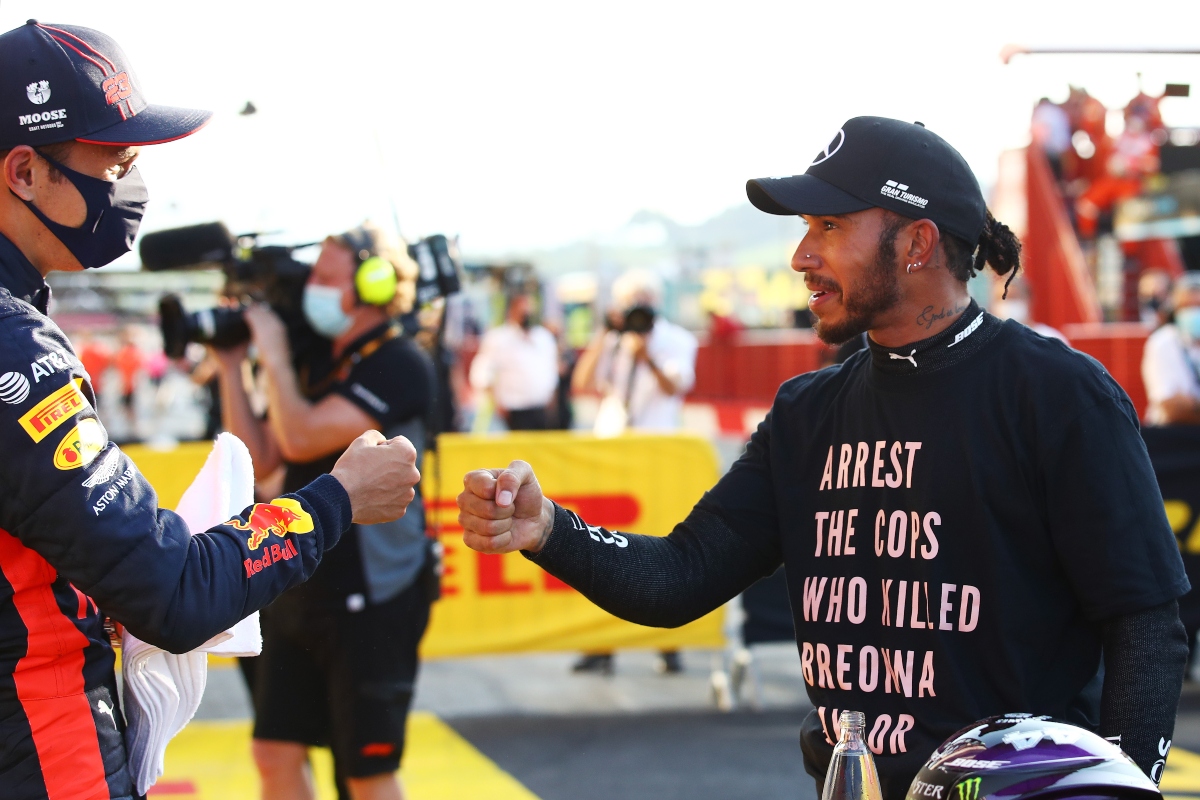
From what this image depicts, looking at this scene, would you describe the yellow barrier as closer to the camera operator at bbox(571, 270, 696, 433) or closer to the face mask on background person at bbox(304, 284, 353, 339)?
the camera operator at bbox(571, 270, 696, 433)

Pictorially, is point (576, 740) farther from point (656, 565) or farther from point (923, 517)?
point (923, 517)

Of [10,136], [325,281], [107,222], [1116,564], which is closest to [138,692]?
[107,222]

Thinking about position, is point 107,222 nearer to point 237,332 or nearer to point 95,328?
point 237,332

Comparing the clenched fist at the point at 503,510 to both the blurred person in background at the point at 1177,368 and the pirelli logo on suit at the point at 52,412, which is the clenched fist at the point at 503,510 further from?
the blurred person in background at the point at 1177,368

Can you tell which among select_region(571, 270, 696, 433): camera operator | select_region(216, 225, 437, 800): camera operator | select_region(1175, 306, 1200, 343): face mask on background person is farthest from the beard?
select_region(1175, 306, 1200, 343): face mask on background person

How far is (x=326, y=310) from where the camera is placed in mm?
3652

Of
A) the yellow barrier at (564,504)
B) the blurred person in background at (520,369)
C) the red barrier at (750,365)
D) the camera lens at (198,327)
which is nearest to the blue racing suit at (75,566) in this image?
the camera lens at (198,327)

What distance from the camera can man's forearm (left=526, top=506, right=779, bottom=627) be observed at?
229 cm

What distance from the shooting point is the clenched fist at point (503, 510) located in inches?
85.5

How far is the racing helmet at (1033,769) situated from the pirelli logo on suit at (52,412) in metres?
1.24

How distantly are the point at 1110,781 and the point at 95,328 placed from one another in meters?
41.9

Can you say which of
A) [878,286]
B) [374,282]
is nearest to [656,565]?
[878,286]

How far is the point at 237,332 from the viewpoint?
3.79 m

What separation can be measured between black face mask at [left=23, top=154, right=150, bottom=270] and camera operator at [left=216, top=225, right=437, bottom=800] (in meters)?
1.45
